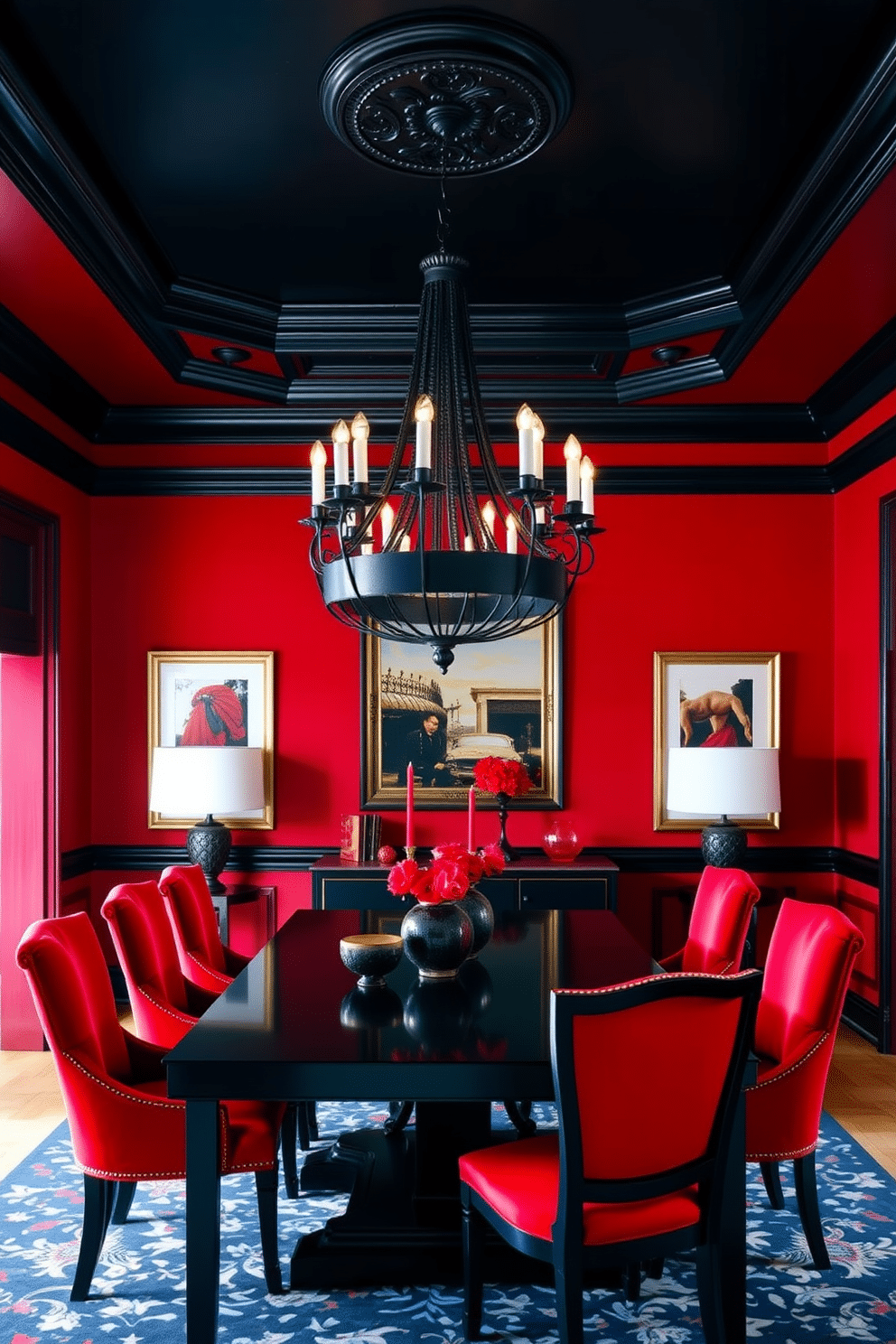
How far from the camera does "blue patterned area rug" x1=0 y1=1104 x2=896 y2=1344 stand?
8.62 feet

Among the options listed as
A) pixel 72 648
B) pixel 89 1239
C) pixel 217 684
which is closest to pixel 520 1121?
pixel 89 1239

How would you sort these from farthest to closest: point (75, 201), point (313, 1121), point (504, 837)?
A: point (504, 837) → point (313, 1121) → point (75, 201)

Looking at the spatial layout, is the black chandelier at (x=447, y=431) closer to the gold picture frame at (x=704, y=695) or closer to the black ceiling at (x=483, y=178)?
the black ceiling at (x=483, y=178)

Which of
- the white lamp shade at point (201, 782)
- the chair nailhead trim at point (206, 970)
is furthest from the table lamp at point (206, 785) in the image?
the chair nailhead trim at point (206, 970)

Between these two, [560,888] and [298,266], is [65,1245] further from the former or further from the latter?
[298,266]

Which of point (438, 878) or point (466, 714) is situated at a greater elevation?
point (466, 714)

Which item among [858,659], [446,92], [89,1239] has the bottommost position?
[89,1239]

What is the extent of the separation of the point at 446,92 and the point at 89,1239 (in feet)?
10.4

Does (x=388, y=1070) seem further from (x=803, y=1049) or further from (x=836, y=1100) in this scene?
(x=836, y=1100)

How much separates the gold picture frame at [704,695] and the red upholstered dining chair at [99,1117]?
3.29m

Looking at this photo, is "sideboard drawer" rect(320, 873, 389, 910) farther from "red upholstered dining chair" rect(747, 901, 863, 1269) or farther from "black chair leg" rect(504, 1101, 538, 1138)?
"red upholstered dining chair" rect(747, 901, 863, 1269)

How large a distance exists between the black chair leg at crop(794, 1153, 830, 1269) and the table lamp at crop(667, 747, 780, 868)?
2181 millimetres

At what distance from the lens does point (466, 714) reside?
5652 millimetres

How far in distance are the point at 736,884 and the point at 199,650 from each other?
319 cm
